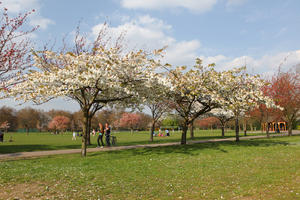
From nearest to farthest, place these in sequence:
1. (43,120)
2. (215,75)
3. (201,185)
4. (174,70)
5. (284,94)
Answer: (201,185) < (215,75) < (174,70) < (284,94) < (43,120)

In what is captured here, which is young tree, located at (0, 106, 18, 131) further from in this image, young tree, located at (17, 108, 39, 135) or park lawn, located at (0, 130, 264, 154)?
park lawn, located at (0, 130, 264, 154)

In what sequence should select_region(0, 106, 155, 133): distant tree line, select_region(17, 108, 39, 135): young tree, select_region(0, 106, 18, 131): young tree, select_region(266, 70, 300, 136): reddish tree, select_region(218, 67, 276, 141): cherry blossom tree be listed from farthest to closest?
select_region(17, 108, 39, 135): young tree, select_region(0, 106, 18, 131): young tree, select_region(0, 106, 155, 133): distant tree line, select_region(266, 70, 300, 136): reddish tree, select_region(218, 67, 276, 141): cherry blossom tree

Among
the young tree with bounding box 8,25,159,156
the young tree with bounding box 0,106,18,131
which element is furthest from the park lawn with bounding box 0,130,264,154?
the young tree with bounding box 0,106,18,131

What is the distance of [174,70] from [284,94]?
61.8ft

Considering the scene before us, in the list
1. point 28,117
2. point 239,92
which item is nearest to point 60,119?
point 28,117

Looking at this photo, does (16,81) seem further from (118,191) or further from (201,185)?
(201,185)

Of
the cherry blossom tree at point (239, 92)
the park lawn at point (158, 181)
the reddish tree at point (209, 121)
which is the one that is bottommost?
the park lawn at point (158, 181)

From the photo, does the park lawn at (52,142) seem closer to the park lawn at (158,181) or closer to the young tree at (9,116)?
the park lawn at (158,181)

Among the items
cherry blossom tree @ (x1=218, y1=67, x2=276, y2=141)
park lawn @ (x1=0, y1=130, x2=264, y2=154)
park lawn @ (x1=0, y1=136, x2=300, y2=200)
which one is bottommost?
park lawn @ (x1=0, y1=130, x2=264, y2=154)

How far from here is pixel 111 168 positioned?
9.79 m

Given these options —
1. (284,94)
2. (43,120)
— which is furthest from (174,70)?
(43,120)

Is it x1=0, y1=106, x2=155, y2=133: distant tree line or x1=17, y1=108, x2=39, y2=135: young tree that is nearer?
x1=0, y1=106, x2=155, y2=133: distant tree line

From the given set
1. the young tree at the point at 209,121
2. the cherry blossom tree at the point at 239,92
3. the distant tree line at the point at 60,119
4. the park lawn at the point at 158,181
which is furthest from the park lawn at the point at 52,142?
the distant tree line at the point at 60,119

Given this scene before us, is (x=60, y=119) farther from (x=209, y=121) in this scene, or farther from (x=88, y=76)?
(x=88, y=76)
